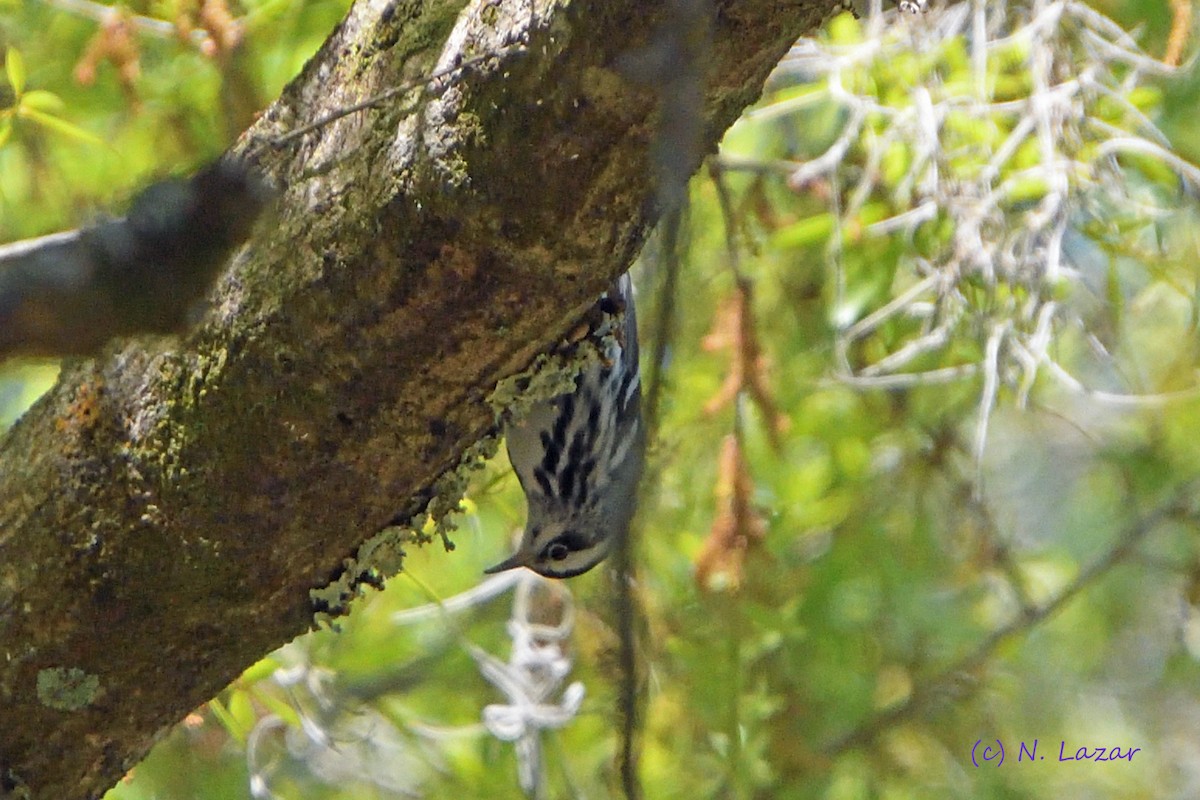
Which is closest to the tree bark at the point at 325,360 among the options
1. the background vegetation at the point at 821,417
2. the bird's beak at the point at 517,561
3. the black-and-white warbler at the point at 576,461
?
the background vegetation at the point at 821,417

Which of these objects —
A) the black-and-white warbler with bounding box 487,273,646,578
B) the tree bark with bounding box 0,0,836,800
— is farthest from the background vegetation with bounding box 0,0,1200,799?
the tree bark with bounding box 0,0,836,800

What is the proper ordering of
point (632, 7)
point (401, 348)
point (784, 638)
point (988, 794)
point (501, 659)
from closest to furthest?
point (632, 7), point (401, 348), point (784, 638), point (988, 794), point (501, 659)

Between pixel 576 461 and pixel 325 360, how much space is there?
114 cm

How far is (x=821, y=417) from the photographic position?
A: 10.7 feet

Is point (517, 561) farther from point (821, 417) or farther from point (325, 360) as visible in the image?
point (325, 360)

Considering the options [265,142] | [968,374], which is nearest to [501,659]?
[968,374]

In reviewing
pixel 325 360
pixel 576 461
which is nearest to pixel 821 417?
pixel 576 461

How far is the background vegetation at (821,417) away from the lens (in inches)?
109

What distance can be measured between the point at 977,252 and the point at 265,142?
1.69 meters

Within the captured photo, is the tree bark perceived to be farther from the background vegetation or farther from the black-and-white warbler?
the black-and-white warbler

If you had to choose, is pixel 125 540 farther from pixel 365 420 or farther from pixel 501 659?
pixel 501 659

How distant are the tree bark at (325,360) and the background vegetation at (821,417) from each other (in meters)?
0.55

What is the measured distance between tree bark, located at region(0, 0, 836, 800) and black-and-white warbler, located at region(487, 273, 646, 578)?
72 cm

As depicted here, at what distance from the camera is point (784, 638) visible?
3.02m
